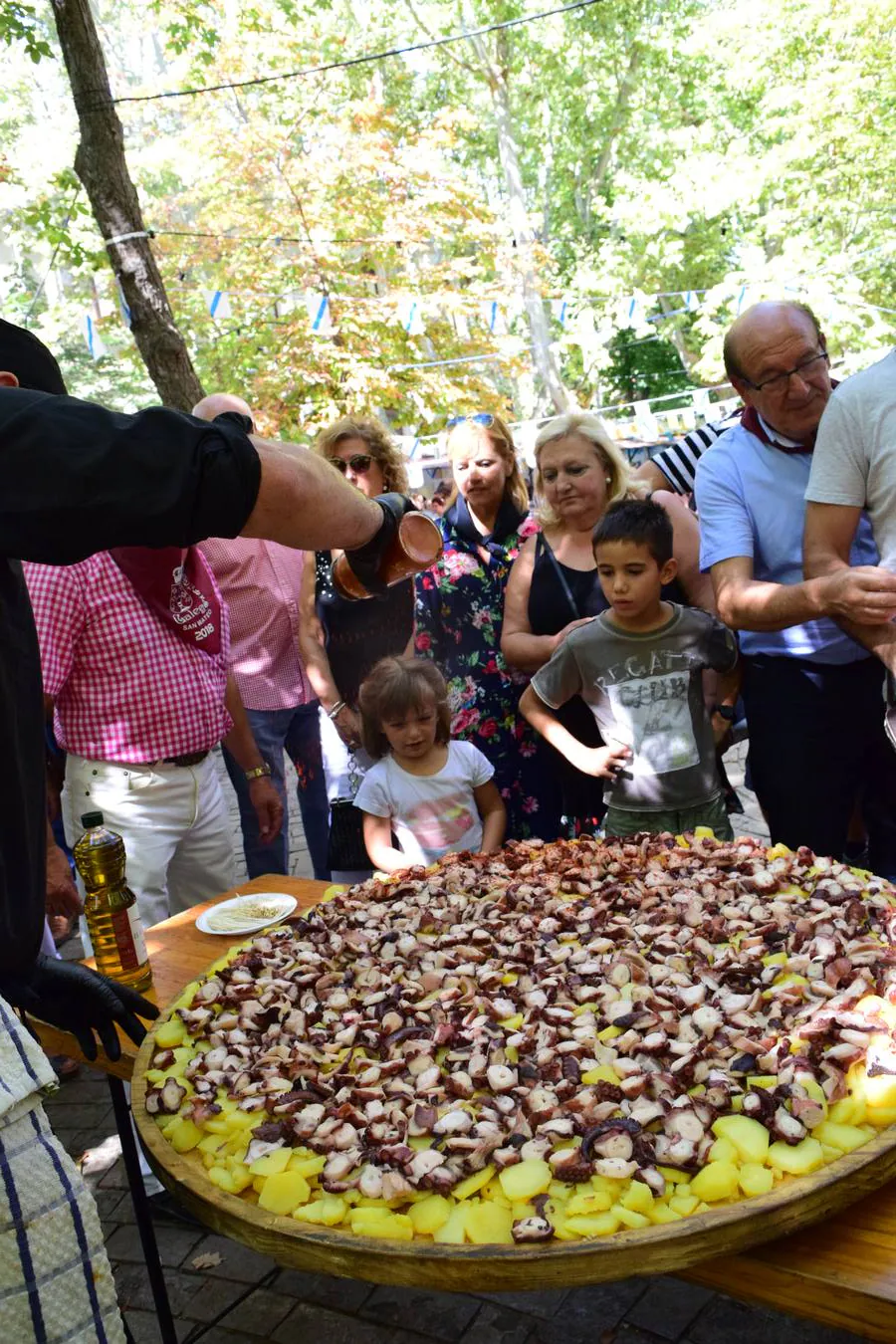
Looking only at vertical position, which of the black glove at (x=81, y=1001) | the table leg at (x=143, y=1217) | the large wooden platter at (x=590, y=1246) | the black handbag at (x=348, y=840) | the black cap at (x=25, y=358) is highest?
the black cap at (x=25, y=358)

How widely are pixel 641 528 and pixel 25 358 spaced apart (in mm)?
1915

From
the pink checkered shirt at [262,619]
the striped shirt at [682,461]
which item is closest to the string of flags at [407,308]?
the pink checkered shirt at [262,619]

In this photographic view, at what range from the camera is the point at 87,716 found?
2844mm

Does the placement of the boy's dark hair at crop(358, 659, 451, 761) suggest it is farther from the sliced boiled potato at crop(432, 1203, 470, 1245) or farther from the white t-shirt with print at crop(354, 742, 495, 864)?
the sliced boiled potato at crop(432, 1203, 470, 1245)

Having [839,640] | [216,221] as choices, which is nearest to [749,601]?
[839,640]

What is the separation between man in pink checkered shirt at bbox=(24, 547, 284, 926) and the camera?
2.70 meters

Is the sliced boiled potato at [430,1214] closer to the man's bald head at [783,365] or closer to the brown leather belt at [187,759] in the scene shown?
the brown leather belt at [187,759]

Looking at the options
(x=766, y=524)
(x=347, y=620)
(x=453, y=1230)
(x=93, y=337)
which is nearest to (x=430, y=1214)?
(x=453, y=1230)

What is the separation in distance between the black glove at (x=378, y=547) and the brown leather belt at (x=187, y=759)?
5.48 feet

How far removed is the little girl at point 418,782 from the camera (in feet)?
10.2

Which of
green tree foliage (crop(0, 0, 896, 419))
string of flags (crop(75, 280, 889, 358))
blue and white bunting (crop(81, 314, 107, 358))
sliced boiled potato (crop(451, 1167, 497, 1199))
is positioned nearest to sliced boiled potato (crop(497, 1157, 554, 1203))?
sliced boiled potato (crop(451, 1167, 497, 1199))

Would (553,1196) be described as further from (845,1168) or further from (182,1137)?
(182,1137)

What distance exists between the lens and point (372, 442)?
3.91 meters

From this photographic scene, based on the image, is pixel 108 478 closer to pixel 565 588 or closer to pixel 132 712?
pixel 132 712
